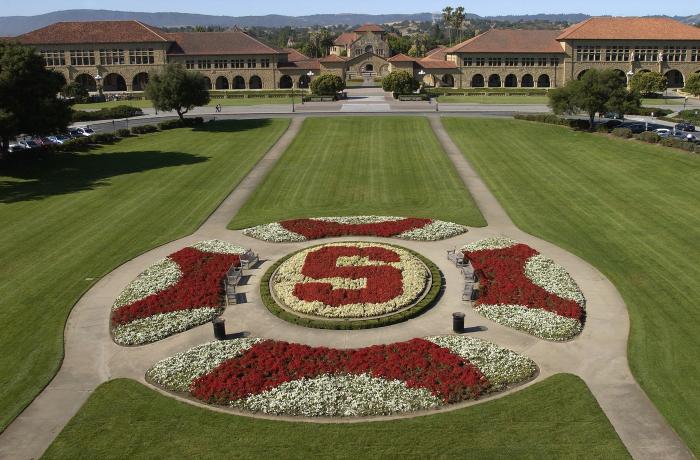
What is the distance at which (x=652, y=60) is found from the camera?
11412 centimetres

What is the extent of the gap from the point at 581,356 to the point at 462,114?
202ft

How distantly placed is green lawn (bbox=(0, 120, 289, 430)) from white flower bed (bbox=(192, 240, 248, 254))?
316 cm

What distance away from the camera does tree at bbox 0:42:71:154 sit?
157 ft

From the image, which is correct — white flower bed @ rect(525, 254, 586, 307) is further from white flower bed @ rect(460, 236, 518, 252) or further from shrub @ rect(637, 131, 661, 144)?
shrub @ rect(637, 131, 661, 144)

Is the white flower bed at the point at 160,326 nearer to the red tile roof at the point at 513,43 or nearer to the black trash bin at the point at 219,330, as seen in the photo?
the black trash bin at the point at 219,330

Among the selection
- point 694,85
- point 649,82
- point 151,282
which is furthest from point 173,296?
point 694,85

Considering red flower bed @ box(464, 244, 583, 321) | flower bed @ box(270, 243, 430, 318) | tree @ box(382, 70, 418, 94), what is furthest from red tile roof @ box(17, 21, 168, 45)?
red flower bed @ box(464, 244, 583, 321)

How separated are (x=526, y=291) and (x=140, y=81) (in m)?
112

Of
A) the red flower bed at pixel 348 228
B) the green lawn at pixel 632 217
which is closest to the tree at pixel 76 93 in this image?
the green lawn at pixel 632 217

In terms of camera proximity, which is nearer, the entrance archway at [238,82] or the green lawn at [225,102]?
the green lawn at [225,102]

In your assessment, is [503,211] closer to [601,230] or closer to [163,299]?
[601,230]

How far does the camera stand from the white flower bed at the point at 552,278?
85.8 feet

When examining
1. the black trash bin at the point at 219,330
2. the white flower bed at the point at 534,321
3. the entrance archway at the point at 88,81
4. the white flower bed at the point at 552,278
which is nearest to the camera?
the black trash bin at the point at 219,330

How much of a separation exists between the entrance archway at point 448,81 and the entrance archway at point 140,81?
59278 millimetres
